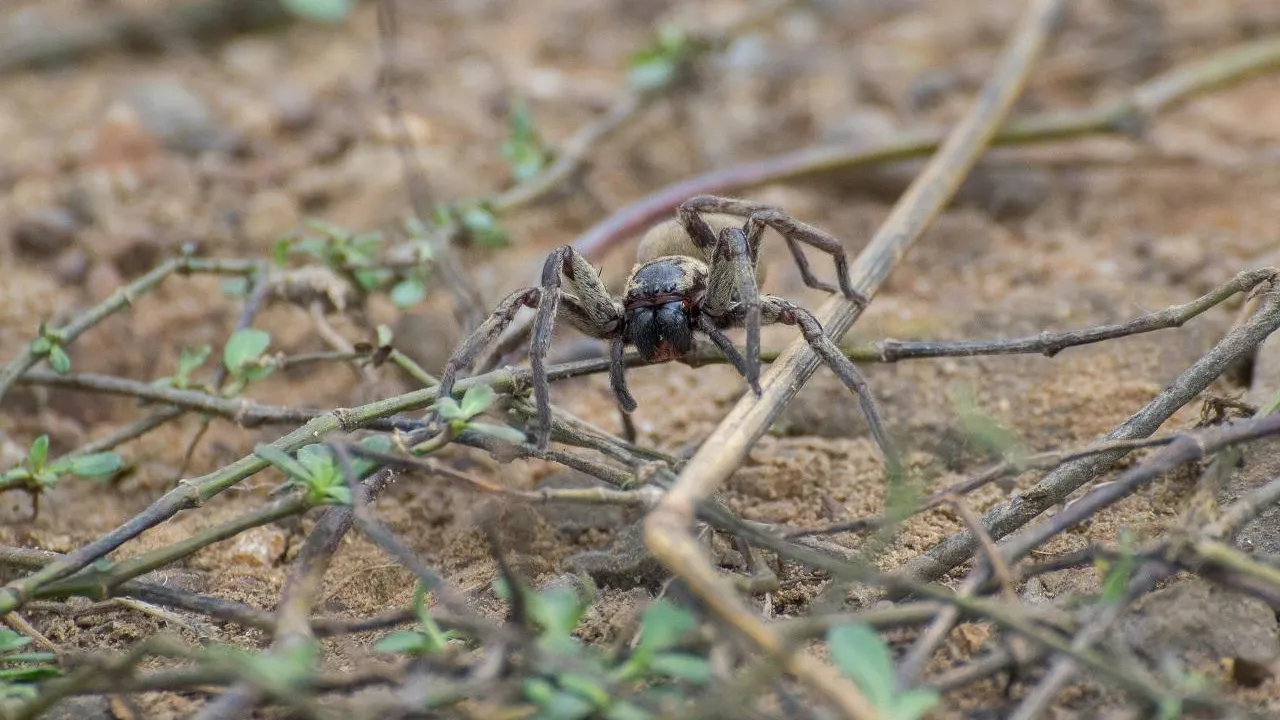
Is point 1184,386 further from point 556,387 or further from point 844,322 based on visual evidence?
point 556,387

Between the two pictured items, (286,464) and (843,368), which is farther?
(843,368)

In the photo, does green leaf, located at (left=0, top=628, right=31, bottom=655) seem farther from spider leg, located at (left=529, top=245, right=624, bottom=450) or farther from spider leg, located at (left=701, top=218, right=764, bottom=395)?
spider leg, located at (left=701, top=218, right=764, bottom=395)

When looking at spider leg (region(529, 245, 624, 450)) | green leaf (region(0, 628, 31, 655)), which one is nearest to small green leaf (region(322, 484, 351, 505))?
spider leg (region(529, 245, 624, 450))

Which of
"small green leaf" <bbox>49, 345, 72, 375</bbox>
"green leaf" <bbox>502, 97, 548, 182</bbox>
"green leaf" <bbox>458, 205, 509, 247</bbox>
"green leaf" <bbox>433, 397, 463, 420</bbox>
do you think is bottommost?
"green leaf" <bbox>433, 397, 463, 420</bbox>

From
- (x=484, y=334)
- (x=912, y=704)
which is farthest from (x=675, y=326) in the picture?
(x=912, y=704)

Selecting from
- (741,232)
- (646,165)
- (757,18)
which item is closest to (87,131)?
(646,165)

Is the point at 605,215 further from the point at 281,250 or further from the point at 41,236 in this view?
the point at 41,236

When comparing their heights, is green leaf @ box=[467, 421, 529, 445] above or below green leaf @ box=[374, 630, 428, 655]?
above
